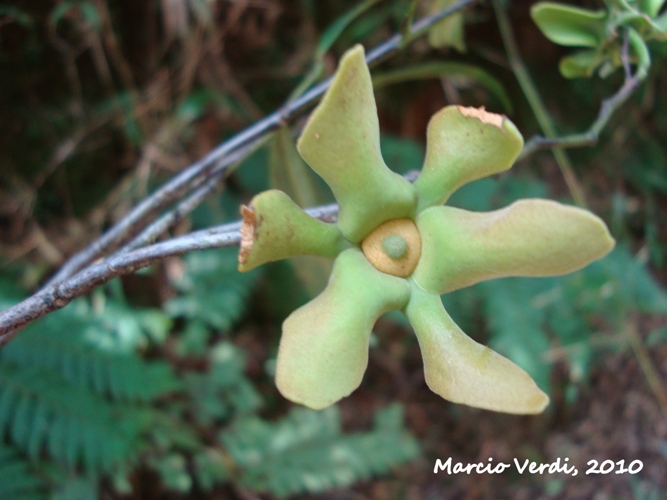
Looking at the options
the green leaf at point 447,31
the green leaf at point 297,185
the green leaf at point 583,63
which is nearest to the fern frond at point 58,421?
the green leaf at point 297,185

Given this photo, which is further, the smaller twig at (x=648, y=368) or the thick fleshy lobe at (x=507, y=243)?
the smaller twig at (x=648, y=368)

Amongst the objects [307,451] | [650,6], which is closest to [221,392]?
[307,451]

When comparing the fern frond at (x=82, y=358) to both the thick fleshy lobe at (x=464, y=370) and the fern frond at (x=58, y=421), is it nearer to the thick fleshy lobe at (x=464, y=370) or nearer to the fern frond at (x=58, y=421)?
the fern frond at (x=58, y=421)

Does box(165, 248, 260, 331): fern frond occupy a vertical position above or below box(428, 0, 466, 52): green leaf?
below

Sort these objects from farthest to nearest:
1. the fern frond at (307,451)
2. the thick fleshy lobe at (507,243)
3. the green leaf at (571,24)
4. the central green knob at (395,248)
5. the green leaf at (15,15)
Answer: the fern frond at (307,451)
the green leaf at (15,15)
the green leaf at (571,24)
the central green knob at (395,248)
the thick fleshy lobe at (507,243)

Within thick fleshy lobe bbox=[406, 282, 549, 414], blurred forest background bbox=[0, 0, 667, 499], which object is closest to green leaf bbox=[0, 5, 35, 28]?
blurred forest background bbox=[0, 0, 667, 499]

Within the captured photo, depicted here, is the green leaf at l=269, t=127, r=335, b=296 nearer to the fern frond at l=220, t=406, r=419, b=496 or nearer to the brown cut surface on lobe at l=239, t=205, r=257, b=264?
the brown cut surface on lobe at l=239, t=205, r=257, b=264

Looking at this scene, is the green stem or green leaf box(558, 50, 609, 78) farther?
the green stem
